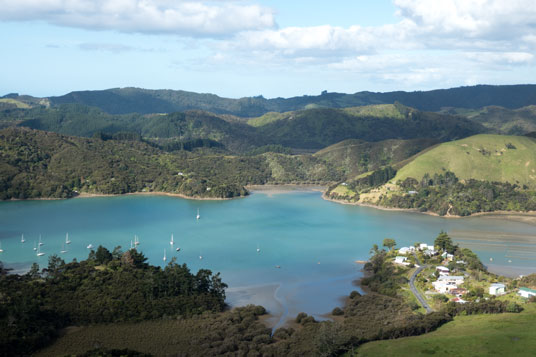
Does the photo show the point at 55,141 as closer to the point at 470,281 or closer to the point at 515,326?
the point at 470,281

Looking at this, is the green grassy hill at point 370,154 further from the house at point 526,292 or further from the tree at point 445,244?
the house at point 526,292

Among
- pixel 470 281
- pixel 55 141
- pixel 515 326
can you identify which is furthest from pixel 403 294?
Result: pixel 55 141

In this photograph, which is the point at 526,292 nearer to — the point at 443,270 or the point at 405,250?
the point at 443,270

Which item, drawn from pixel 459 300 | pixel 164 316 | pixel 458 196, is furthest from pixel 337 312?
pixel 458 196

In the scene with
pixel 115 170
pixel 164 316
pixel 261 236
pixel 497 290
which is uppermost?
pixel 115 170

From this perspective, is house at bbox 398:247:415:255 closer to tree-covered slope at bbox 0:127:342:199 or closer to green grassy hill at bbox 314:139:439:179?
tree-covered slope at bbox 0:127:342:199
